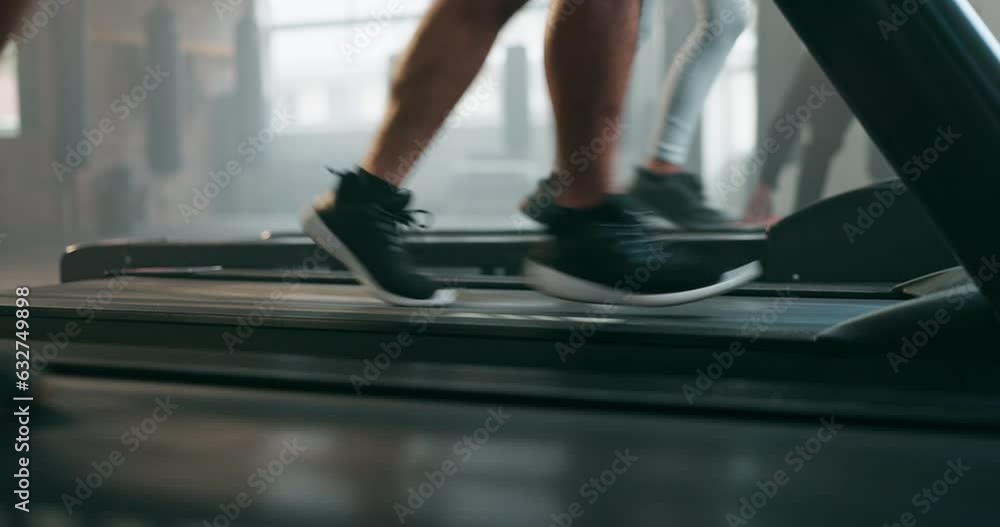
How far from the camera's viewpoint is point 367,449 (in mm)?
969

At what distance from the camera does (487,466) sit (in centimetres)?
91

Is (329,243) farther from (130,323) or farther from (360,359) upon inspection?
(130,323)

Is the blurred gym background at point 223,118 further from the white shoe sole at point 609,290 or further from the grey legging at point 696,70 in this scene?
the white shoe sole at point 609,290

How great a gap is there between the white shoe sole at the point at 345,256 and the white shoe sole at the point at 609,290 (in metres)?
0.22

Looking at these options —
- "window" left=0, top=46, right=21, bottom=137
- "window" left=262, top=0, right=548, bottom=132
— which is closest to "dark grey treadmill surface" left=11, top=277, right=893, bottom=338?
"window" left=262, top=0, right=548, bottom=132

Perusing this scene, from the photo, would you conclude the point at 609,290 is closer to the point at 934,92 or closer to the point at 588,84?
the point at 588,84

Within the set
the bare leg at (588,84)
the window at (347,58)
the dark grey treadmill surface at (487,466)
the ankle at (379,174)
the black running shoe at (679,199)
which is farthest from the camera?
the window at (347,58)

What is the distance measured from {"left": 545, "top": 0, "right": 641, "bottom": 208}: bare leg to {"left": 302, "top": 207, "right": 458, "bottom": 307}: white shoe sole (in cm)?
28

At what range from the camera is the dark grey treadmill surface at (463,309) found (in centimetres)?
115

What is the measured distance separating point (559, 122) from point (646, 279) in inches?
9.4

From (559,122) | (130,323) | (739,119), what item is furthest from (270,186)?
(559,122)

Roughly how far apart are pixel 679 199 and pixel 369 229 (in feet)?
2.83

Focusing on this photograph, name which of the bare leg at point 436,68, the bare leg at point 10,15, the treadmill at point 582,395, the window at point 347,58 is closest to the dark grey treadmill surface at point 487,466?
the treadmill at point 582,395

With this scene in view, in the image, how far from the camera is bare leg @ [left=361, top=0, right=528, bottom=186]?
1.17 metres
